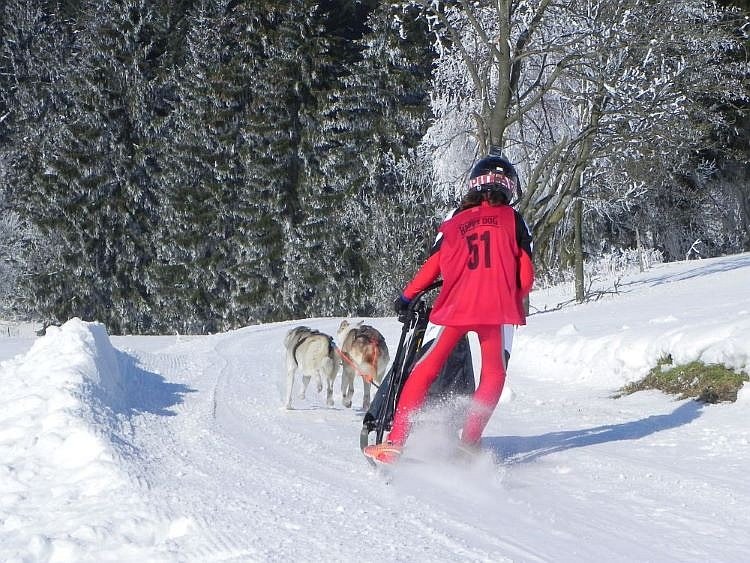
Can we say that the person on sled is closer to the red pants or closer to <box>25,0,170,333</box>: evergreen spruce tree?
the red pants

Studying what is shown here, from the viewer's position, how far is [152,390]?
945 cm

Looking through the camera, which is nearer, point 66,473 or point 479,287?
point 66,473

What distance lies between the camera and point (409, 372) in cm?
577

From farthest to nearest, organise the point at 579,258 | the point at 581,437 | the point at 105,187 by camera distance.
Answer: the point at 105,187 < the point at 579,258 < the point at 581,437

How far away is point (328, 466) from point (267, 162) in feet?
108

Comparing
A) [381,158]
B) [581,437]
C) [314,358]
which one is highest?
[381,158]

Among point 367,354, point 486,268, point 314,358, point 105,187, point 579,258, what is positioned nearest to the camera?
point 486,268

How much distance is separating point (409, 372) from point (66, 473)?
2115mm

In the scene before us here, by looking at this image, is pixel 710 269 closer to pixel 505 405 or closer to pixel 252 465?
pixel 505 405

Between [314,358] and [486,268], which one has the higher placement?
[486,268]

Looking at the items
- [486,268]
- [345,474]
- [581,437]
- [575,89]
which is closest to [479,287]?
[486,268]

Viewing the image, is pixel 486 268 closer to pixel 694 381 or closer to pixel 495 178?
pixel 495 178

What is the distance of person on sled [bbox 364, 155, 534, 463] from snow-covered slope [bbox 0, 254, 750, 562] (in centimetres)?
22

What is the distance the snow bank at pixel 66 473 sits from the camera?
3.91m
